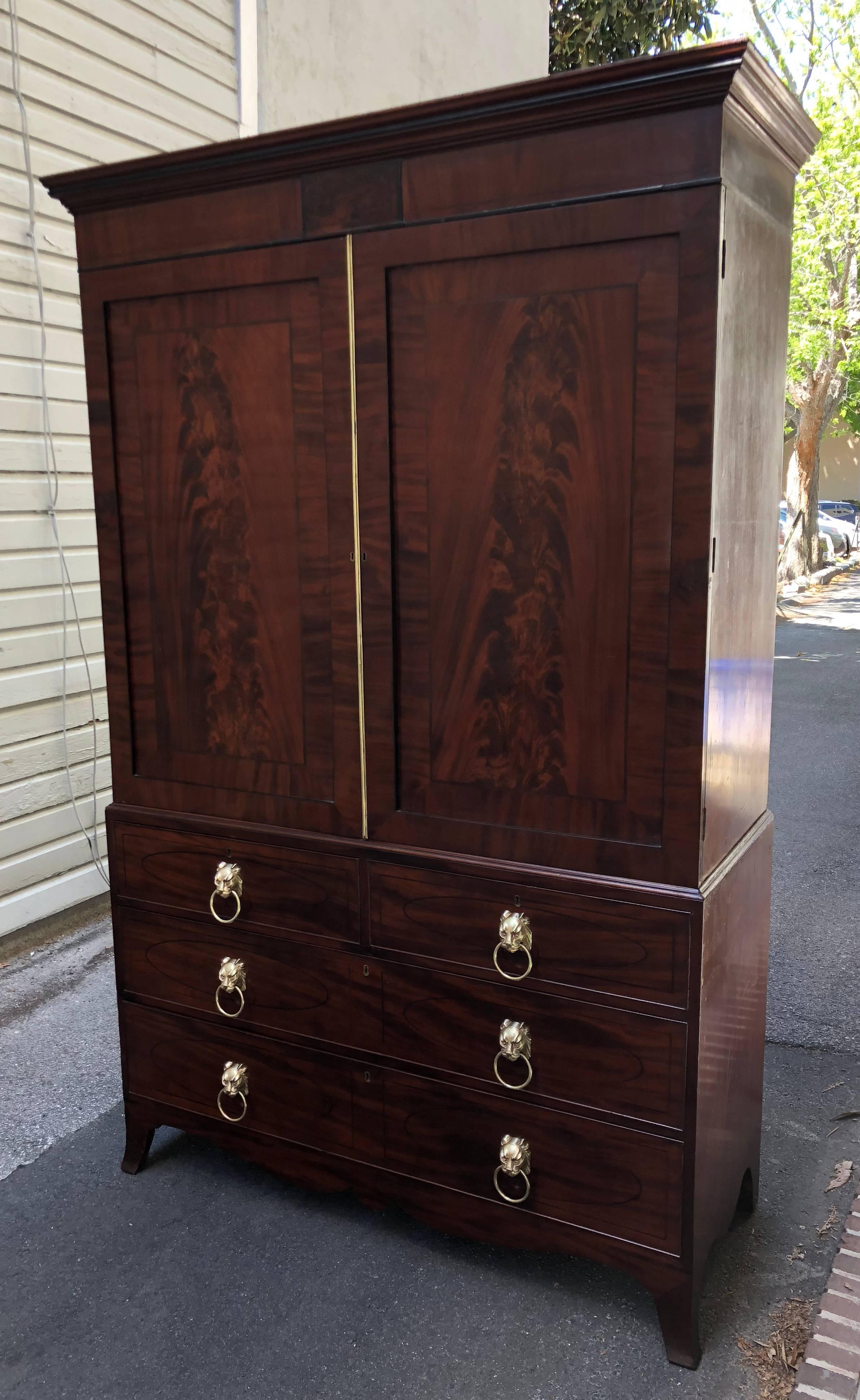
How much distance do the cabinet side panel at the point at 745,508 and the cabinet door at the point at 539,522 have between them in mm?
67

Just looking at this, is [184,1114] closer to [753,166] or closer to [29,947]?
[29,947]

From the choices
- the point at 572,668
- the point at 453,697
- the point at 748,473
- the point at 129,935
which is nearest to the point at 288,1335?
the point at 129,935

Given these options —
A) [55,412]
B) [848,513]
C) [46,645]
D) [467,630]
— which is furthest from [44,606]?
[848,513]

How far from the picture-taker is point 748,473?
5.98 ft

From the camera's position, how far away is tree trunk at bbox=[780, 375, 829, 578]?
15.6 metres

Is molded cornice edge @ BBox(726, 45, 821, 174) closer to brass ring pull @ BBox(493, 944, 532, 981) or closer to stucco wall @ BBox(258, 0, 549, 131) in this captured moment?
brass ring pull @ BBox(493, 944, 532, 981)

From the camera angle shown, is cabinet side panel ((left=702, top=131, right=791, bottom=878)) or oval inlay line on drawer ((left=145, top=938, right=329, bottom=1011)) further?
oval inlay line on drawer ((left=145, top=938, right=329, bottom=1011))

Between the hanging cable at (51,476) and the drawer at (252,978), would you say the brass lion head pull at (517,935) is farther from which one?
the hanging cable at (51,476)

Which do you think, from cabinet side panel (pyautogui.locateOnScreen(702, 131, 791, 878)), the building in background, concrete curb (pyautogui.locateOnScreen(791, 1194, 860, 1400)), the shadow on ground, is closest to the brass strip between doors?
cabinet side panel (pyautogui.locateOnScreen(702, 131, 791, 878))

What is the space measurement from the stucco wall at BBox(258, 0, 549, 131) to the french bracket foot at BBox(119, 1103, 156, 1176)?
3173mm

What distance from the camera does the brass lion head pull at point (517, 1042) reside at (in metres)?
1.90

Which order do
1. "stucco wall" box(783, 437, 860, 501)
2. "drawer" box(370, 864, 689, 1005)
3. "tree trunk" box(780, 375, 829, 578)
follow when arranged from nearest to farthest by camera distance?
"drawer" box(370, 864, 689, 1005) → "tree trunk" box(780, 375, 829, 578) → "stucco wall" box(783, 437, 860, 501)

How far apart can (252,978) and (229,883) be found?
8.4 inches

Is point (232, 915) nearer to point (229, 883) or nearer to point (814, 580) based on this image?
point (229, 883)
